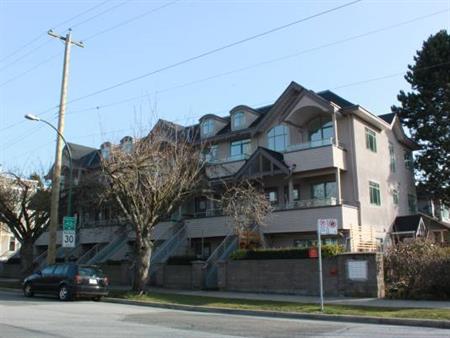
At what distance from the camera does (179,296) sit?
912 inches

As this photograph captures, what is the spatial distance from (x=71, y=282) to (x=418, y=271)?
1403cm

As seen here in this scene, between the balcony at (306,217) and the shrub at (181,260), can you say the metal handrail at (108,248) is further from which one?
the balcony at (306,217)

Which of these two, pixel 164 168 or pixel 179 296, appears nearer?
pixel 179 296

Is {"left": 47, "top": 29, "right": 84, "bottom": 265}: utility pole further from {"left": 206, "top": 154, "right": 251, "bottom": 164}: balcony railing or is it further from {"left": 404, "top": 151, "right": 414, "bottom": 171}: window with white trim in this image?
{"left": 404, "top": 151, "right": 414, "bottom": 171}: window with white trim

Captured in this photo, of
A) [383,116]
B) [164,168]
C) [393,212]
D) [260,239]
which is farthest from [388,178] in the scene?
[164,168]

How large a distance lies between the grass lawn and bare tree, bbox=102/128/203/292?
6.57ft

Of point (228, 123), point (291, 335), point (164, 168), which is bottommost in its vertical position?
point (291, 335)

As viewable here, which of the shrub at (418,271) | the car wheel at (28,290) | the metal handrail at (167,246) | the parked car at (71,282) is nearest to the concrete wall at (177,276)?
the metal handrail at (167,246)

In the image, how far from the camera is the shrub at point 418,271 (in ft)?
64.6

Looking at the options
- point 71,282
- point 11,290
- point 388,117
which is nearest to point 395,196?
point 388,117

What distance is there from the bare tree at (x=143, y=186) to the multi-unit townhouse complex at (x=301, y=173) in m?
2.16

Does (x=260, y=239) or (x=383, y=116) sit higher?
(x=383, y=116)

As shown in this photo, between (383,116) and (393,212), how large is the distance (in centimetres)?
758

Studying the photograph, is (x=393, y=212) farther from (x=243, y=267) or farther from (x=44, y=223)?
(x=44, y=223)
